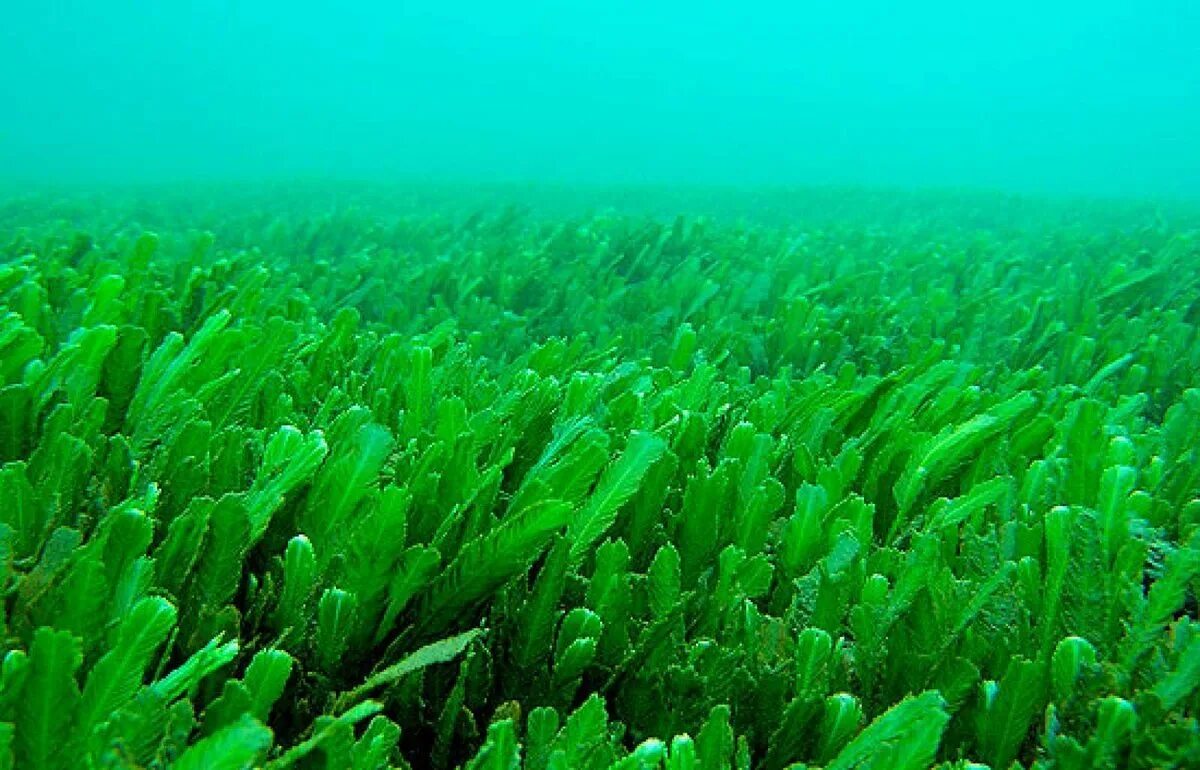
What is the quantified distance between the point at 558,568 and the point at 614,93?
9738cm

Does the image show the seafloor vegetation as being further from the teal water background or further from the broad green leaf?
the teal water background

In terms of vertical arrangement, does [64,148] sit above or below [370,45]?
below

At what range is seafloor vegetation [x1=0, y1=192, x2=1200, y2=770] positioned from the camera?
973 millimetres

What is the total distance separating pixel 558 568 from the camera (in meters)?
1.23

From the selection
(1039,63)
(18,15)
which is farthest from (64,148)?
(1039,63)

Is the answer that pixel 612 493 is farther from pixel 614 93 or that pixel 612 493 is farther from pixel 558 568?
pixel 614 93

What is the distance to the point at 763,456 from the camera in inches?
65.6

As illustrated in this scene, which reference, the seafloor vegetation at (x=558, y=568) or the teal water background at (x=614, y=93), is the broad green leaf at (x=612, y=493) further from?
the teal water background at (x=614, y=93)

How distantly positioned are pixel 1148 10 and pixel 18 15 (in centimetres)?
14082

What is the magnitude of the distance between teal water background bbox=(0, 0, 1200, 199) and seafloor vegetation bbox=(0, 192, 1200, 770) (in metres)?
21.1

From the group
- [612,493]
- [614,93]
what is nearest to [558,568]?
[612,493]

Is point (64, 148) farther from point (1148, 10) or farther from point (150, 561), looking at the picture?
point (1148, 10)

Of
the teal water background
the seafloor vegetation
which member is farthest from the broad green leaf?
the teal water background

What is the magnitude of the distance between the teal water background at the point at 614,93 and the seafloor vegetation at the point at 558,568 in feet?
69.3
